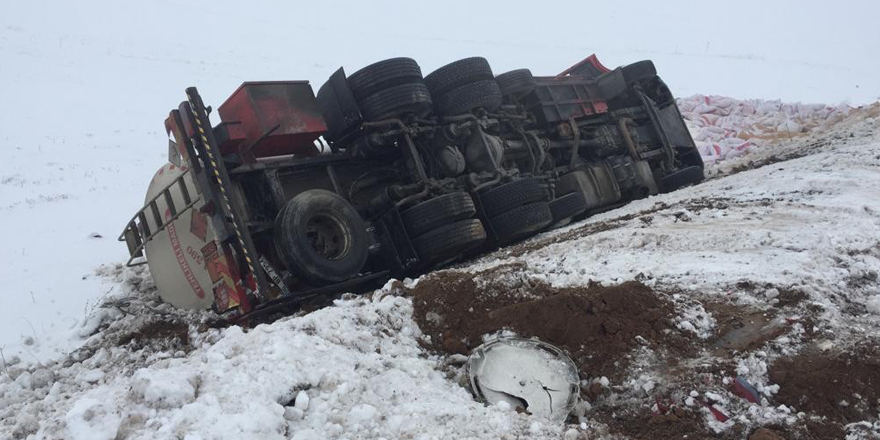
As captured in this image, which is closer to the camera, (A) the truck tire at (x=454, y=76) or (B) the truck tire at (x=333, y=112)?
(B) the truck tire at (x=333, y=112)

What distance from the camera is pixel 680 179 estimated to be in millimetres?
9312

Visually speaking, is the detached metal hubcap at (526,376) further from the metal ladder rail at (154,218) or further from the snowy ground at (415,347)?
the metal ladder rail at (154,218)

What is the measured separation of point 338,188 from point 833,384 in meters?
4.41

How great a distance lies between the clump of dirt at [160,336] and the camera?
15.6 feet

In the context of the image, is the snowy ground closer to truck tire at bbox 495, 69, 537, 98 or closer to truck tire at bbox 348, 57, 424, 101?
truck tire at bbox 348, 57, 424, 101

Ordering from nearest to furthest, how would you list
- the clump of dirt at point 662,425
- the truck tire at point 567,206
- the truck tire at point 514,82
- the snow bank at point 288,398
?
1. the snow bank at point 288,398
2. the clump of dirt at point 662,425
3. the truck tire at point 567,206
4. the truck tire at point 514,82

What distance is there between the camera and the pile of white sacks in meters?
12.7

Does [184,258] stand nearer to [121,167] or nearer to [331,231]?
[331,231]

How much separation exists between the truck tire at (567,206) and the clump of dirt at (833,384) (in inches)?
171

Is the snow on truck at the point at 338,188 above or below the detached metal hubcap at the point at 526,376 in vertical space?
above

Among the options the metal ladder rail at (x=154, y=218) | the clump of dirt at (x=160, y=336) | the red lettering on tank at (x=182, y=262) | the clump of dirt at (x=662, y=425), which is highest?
the metal ladder rail at (x=154, y=218)

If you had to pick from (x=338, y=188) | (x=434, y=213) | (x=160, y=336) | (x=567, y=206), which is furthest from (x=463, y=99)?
(x=160, y=336)

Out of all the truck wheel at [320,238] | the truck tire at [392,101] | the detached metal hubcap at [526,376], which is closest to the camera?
the detached metal hubcap at [526,376]

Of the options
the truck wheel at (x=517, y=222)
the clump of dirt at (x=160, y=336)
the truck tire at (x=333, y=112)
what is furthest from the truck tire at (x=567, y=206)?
the clump of dirt at (x=160, y=336)
